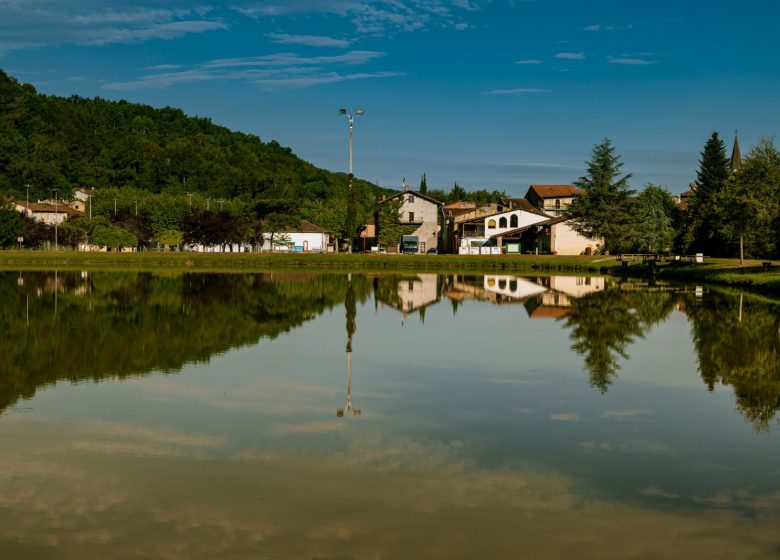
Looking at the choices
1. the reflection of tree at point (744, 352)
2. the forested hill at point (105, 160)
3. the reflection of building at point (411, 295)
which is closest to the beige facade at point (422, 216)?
the forested hill at point (105, 160)

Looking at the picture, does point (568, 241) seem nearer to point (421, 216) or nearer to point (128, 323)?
point (421, 216)

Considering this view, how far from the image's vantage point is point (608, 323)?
29062 mm

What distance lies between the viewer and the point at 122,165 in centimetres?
16525

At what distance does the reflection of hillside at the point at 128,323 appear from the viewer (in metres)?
18.0

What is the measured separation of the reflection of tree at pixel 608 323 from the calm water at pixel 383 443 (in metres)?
0.20

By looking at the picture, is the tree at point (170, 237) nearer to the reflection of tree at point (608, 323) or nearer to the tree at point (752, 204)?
the tree at point (752, 204)

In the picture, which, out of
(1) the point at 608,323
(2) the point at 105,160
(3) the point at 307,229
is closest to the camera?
(1) the point at 608,323

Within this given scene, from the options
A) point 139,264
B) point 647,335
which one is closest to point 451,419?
point 647,335

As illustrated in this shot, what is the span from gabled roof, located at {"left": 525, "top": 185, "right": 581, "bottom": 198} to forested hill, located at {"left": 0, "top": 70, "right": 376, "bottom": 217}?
108 ft

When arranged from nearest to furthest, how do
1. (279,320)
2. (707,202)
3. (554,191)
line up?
(279,320)
(707,202)
(554,191)

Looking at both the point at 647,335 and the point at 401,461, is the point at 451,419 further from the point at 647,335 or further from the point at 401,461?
the point at 647,335

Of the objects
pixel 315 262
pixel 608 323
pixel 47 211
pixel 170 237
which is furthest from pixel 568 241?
pixel 47 211

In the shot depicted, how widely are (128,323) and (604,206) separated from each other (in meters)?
78.9

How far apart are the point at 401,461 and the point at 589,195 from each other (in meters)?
92.2
